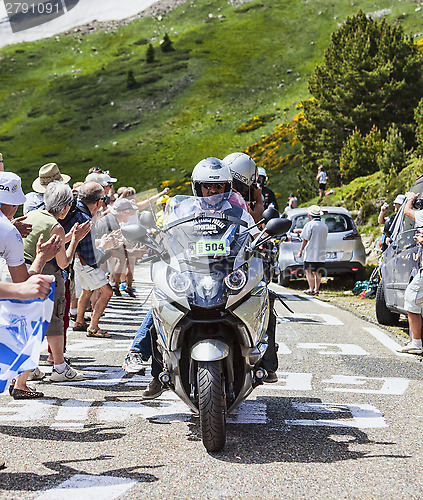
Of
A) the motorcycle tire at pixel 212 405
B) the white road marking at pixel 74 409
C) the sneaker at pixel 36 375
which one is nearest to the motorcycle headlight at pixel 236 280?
the motorcycle tire at pixel 212 405

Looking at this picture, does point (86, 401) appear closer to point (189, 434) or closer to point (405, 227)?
point (189, 434)

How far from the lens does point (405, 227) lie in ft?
30.6

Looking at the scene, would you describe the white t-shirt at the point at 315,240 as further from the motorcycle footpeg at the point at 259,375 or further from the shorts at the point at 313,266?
the motorcycle footpeg at the point at 259,375

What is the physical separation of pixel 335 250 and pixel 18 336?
1245 centimetres

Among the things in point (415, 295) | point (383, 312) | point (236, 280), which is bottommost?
point (383, 312)

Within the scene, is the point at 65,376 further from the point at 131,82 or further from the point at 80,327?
the point at 131,82

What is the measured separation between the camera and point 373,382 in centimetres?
679

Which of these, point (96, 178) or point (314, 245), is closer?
point (96, 178)

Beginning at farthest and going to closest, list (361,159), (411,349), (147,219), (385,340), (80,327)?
1. (361,159)
2. (80,327)
3. (385,340)
4. (411,349)
5. (147,219)

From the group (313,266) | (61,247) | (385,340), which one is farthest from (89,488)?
(313,266)

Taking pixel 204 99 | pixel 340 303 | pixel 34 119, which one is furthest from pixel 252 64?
pixel 340 303

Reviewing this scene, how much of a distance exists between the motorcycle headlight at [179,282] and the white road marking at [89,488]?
127cm

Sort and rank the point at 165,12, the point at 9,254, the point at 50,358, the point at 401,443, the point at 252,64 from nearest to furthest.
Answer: the point at 9,254, the point at 401,443, the point at 50,358, the point at 252,64, the point at 165,12

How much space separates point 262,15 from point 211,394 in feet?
604
